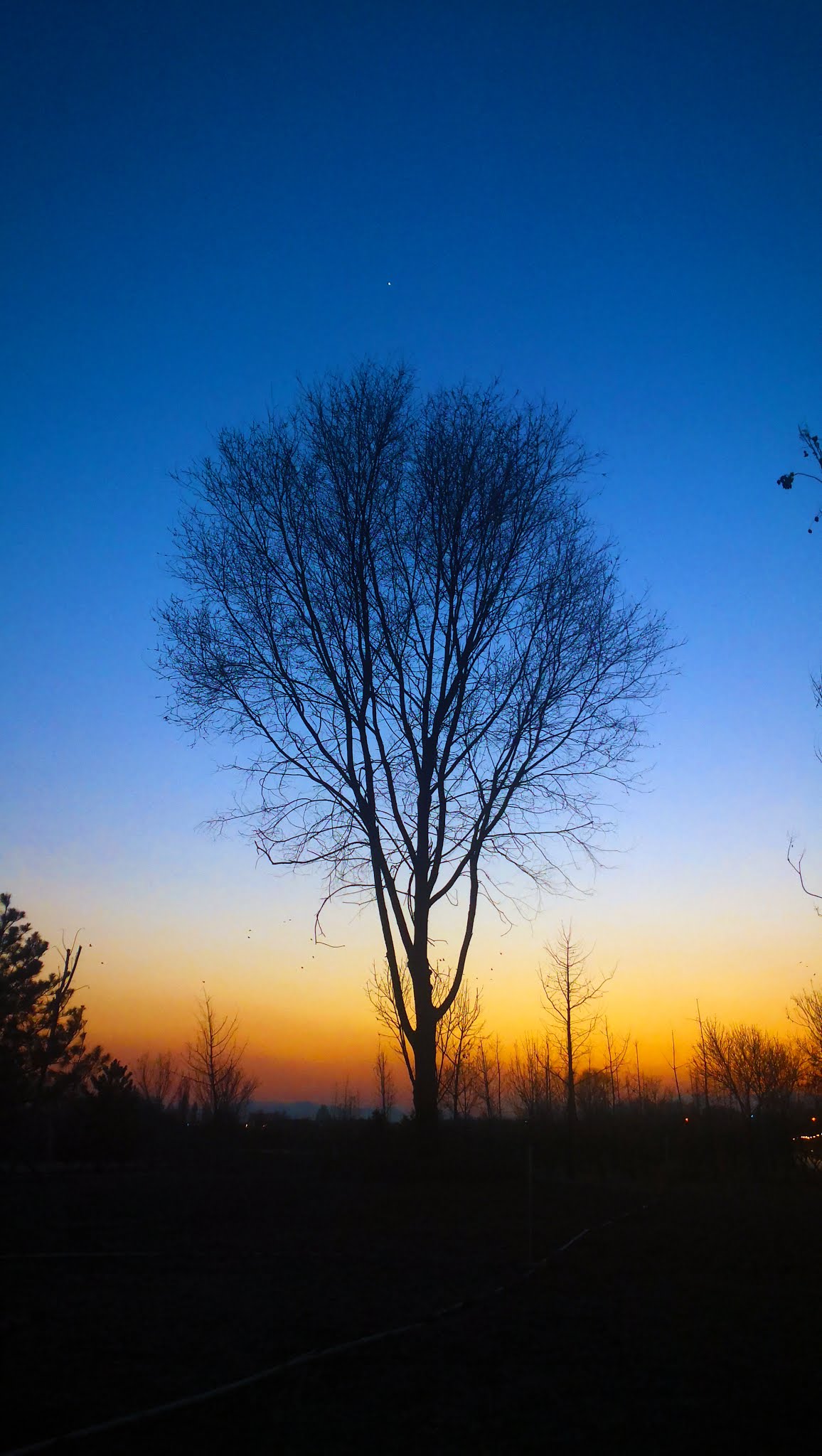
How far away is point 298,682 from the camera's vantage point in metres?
13.4

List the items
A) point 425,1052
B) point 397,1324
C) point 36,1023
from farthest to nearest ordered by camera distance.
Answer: point 36,1023
point 425,1052
point 397,1324

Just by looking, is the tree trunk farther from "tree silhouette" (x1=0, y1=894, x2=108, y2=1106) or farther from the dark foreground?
"tree silhouette" (x1=0, y1=894, x2=108, y2=1106)

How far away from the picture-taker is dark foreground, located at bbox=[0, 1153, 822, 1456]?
4.06 m

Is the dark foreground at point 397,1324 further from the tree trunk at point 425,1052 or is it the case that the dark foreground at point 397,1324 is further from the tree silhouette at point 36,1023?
the tree silhouette at point 36,1023

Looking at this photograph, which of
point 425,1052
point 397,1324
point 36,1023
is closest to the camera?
point 397,1324

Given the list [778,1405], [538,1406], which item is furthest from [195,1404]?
[778,1405]

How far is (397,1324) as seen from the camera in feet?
18.8

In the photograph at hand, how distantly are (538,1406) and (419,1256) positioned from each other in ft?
13.1

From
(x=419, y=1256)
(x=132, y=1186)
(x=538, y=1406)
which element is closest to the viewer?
(x=538, y=1406)

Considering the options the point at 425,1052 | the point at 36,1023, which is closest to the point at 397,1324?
the point at 425,1052

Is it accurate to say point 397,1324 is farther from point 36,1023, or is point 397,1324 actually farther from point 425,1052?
point 36,1023

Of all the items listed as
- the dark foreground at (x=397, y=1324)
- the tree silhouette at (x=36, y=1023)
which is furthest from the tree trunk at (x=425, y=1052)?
the tree silhouette at (x=36, y=1023)

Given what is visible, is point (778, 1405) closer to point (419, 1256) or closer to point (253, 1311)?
point (253, 1311)

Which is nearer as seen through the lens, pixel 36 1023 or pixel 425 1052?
pixel 425 1052
